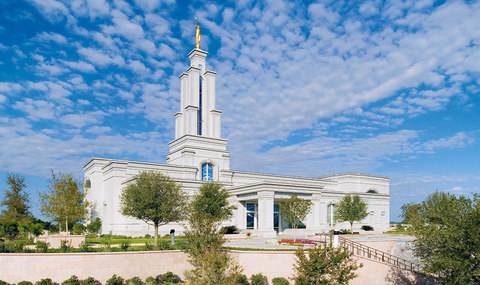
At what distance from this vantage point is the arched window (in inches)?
2226

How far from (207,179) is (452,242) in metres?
40.7

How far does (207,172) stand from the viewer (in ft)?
187

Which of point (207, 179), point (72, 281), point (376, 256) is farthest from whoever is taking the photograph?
point (207, 179)

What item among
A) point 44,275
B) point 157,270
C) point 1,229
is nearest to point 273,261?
point 157,270

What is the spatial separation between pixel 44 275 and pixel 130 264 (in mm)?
4864

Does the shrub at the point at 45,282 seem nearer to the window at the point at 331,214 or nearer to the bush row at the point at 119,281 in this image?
the bush row at the point at 119,281

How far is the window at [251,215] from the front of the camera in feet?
169

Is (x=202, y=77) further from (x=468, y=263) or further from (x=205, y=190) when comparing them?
(x=468, y=263)

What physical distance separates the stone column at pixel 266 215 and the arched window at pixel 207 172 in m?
12.9

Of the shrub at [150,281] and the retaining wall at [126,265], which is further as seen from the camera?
the shrub at [150,281]

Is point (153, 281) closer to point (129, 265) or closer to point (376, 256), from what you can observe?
point (129, 265)

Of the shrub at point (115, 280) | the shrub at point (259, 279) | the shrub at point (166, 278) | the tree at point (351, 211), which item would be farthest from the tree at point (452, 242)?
the tree at point (351, 211)

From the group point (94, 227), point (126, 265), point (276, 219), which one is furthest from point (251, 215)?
point (126, 265)

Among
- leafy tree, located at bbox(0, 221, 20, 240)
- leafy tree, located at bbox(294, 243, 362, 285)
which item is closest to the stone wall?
leafy tree, located at bbox(294, 243, 362, 285)
